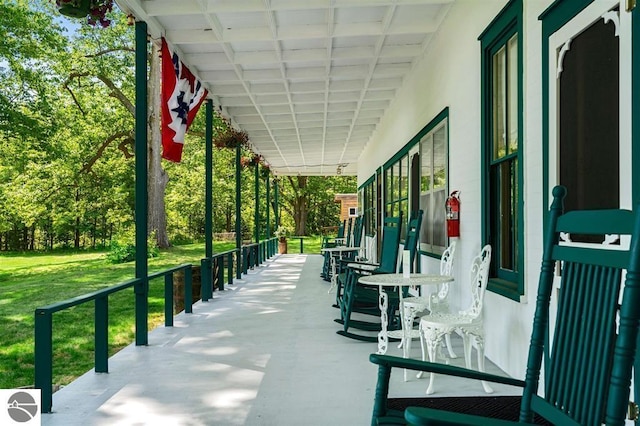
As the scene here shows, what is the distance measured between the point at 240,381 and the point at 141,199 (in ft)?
6.22


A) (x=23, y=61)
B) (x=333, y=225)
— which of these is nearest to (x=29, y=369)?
(x=23, y=61)

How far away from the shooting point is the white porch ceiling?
514 cm

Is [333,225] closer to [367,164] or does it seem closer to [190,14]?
[367,164]

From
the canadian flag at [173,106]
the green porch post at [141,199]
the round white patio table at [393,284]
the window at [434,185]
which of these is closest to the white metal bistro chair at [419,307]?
→ the round white patio table at [393,284]

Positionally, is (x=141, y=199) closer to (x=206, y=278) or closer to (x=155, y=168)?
(x=206, y=278)

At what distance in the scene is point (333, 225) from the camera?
3694 cm

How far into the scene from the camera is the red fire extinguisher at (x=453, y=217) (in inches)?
203

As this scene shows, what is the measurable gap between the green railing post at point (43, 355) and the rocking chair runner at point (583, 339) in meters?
2.08

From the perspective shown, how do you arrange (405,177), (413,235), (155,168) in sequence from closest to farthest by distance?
(413,235), (405,177), (155,168)

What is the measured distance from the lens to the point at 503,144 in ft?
13.6

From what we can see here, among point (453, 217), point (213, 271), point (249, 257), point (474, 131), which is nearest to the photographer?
point (474, 131)

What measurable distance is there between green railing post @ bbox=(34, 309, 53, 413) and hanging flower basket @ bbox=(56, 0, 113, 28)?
1.81 meters

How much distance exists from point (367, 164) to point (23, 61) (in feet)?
34.9

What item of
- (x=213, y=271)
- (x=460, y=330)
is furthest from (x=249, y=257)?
(x=460, y=330)
